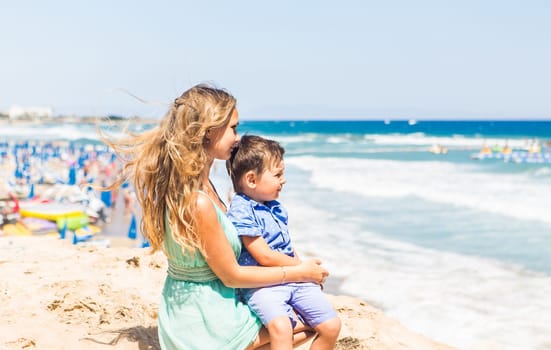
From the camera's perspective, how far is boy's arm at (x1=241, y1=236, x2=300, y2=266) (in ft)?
8.00

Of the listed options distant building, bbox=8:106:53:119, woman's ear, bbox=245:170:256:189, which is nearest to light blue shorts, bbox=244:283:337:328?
woman's ear, bbox=245:170:256:189

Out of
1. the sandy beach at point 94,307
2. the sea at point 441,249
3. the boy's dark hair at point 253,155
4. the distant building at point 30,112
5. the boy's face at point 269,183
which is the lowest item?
the distant building at point 30,112

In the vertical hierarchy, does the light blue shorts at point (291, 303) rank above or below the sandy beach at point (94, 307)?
above

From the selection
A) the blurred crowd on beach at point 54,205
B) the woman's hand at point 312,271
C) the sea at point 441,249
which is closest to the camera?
the woman's hand at point 312,271

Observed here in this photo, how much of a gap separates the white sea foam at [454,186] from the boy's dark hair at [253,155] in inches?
414

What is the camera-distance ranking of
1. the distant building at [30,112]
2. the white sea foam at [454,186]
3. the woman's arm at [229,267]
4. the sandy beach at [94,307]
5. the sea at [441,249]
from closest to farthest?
the woman's arm at [229,267] → the sandy beach at [94,307] → the sea at [441,249] → the white sea foam at [454,186] → the distant building at [30,112]

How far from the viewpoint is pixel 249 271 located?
237 centimetres

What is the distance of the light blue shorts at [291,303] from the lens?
240cm

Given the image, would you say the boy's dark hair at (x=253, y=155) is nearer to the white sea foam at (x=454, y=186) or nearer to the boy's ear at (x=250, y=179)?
the boy's ear at (x=250, y=179)

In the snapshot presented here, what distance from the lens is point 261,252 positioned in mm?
2441

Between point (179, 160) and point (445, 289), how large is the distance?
17.4 ft

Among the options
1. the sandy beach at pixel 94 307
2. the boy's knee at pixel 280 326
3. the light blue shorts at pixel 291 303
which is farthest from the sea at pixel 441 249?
the sandy beach at pixel 94 307

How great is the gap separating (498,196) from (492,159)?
15.3m

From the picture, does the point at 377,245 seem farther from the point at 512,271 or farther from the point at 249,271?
the point at 249,271
